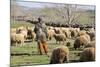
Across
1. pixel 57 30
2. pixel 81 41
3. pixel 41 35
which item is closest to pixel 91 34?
pixel 81 41

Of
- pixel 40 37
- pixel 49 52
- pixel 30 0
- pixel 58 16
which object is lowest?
pixel 49 52

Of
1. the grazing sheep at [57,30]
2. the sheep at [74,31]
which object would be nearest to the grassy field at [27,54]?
the grazing sheep at [57,30]

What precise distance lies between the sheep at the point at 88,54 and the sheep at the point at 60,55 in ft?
0.71

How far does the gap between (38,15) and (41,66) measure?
0.59 m

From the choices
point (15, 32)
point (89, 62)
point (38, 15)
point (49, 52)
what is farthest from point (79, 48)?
point (15, 32)

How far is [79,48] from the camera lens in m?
2.53

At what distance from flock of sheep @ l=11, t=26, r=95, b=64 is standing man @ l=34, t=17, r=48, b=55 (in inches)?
1.9

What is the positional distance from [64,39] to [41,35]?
30 cm

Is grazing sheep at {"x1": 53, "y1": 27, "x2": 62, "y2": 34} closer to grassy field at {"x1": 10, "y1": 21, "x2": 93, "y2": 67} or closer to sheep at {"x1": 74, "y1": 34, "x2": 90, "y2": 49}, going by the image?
grassy field at {"x1": 10, "y1": 21, "x2": 93, "y2": 67}

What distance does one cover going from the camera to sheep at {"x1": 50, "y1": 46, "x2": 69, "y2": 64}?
2396 mm

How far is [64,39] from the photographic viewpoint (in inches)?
96.7

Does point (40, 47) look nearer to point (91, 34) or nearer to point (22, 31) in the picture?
point (22, 31)

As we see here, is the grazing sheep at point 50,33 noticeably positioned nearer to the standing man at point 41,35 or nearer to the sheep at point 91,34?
the standing man at point 41,35
